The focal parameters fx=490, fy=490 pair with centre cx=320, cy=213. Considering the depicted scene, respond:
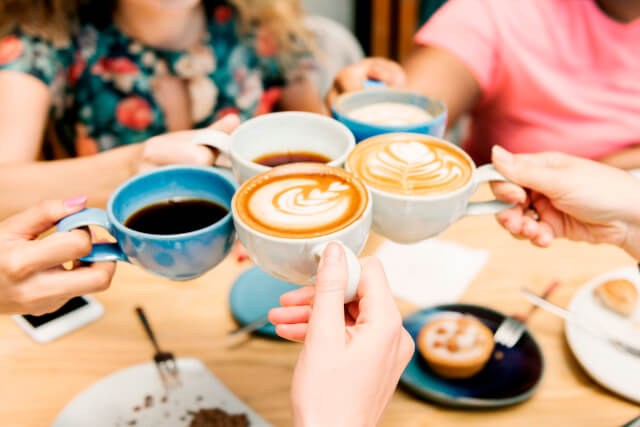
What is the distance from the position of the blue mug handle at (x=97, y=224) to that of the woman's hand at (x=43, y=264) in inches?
0.6

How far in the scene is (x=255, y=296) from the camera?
0.99 metres

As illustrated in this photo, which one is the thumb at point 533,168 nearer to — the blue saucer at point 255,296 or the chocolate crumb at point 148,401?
the blue saucer at point 255,296

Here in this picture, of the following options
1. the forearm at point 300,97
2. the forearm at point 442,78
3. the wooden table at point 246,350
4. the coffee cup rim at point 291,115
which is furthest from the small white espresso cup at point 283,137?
the forearm at point 300,97

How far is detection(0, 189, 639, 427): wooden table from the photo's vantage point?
801mm

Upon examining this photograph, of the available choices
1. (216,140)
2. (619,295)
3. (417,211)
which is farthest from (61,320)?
(619,295)

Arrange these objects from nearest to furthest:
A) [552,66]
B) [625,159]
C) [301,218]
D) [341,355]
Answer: [341,355]
[301,218]
[625,159]
[552,66]

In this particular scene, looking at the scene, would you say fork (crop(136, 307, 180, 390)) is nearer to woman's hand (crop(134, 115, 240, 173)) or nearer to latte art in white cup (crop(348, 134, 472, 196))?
woman's hand (crop(134, 115, 240, 173))

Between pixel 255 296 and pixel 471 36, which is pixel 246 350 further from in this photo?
pixel 471 36

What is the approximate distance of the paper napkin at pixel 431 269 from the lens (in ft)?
3.37

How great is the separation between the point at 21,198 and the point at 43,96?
1.18ft

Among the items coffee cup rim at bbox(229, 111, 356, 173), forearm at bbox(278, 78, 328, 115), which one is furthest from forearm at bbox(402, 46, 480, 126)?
coffee cup rim at bbox(229, 111, 356, 173)

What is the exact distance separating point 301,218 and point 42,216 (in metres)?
0.40

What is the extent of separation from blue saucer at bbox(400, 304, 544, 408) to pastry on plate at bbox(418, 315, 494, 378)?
17 mm

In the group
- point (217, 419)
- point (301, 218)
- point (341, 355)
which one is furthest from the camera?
point (217, 419)
